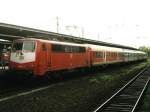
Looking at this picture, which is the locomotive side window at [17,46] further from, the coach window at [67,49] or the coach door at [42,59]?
the coach window at [67,49]

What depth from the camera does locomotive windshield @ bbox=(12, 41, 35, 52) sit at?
19867 mm

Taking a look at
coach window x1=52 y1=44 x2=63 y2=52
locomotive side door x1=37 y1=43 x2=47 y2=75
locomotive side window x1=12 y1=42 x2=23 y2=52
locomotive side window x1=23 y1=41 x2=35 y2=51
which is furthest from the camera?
coach window x1=52 y1=44 x2=63 y2=52

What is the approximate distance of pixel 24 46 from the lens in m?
20.3

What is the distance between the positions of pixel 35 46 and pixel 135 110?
9251 mm

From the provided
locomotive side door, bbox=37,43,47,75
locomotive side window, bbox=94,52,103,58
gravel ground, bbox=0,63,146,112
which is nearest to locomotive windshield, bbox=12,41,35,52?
locomotive side door, bbox=37,43,47,75

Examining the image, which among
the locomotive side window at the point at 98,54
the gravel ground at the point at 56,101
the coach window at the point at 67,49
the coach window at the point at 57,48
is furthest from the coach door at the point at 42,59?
the locomotive side window at the point at 98,54

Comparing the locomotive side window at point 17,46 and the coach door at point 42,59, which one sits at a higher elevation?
the locomotive side window at point 17,46

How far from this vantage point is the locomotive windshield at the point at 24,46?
19.9 metres

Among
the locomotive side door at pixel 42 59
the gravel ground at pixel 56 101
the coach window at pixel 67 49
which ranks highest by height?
the coach window at pixel 67 49

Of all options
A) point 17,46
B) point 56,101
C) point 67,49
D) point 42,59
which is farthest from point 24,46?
point 56,101

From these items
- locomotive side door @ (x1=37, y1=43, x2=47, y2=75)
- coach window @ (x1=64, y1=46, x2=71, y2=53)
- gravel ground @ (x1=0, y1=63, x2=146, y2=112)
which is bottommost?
gravel ground @ (x1=0, y1=63, x2=146, y2=112)

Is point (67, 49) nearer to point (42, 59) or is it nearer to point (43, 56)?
point (43, 56)

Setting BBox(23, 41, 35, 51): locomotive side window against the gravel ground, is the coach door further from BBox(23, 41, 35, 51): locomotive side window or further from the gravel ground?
the gravel ground

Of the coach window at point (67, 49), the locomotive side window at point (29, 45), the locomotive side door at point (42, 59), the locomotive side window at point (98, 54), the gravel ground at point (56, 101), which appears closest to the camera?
the gravel ground at point (56, 101)
